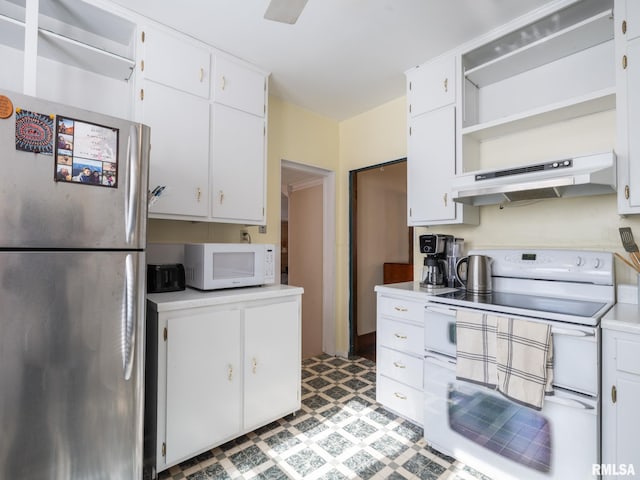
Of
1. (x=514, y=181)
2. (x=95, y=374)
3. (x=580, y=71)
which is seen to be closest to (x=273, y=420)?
(x=95, y=374)

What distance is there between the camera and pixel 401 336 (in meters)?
2.22

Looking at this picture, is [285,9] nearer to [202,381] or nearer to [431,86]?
[431,86]

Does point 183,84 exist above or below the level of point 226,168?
above

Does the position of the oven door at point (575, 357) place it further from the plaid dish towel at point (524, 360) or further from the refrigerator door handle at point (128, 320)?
the refrigerator door handle at point (128, 320)

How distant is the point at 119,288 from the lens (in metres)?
1.34

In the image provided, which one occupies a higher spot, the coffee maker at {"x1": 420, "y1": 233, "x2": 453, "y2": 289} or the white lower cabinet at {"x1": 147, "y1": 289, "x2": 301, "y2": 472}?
the coffee maker at {"x1": 420, "y1": 233, "x2": 453, "y2": 289}

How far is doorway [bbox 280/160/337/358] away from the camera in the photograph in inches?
140

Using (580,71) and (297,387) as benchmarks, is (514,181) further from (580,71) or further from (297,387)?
(297,387)

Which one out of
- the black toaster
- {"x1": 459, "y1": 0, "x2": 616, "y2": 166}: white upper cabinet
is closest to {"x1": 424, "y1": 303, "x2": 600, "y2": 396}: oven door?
{"x1": 459, "y1": 0, "x2": 616, "y2": 166}: white upper cabinet

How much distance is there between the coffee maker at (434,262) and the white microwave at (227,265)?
1141 mm

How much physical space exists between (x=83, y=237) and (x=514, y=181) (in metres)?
2.19

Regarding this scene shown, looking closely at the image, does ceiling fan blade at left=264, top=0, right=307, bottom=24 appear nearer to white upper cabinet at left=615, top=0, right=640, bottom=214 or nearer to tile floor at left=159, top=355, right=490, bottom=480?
white upper cabinet at left=615, top=0, right=640, bottom=214

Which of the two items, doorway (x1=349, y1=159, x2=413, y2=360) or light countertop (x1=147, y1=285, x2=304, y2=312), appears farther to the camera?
doorway (x1=349, y1=159, x2=413, y2=360)

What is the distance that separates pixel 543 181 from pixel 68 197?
2.23 m
